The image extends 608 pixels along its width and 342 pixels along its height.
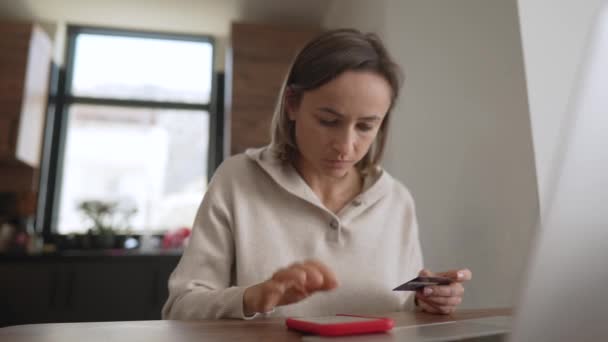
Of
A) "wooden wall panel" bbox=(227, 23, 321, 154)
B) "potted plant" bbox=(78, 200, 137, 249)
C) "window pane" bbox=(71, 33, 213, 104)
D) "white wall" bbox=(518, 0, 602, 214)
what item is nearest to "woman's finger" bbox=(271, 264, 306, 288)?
"white wall" bbox=(518, 0, 602, 214)

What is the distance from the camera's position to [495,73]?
1442 mm

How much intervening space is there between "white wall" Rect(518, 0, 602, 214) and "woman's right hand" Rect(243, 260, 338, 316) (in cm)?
87

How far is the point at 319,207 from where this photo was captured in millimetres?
1084

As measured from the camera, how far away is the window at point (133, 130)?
339 cm

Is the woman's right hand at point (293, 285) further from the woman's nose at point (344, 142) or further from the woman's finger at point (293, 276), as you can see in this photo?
the woman's nose at point (344, 142)

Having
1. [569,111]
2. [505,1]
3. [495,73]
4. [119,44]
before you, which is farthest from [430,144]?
[119,44]

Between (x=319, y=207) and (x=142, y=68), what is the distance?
119 inches

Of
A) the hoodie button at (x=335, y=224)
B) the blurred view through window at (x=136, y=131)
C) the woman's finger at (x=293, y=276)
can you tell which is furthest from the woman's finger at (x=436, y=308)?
the blurred view through window at (x=136, y=131)

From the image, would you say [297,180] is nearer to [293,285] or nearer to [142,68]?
[293,285]

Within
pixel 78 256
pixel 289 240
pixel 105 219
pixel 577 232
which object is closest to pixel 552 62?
pixel 289 240

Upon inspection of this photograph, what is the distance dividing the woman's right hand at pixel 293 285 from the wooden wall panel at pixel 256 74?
2.37m

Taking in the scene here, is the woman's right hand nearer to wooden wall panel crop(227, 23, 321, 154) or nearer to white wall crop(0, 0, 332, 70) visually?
wooden wall panel crop(227, 23, 321, 154)

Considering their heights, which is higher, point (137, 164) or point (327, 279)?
point (137, 164)

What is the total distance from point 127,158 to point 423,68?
241 cm
